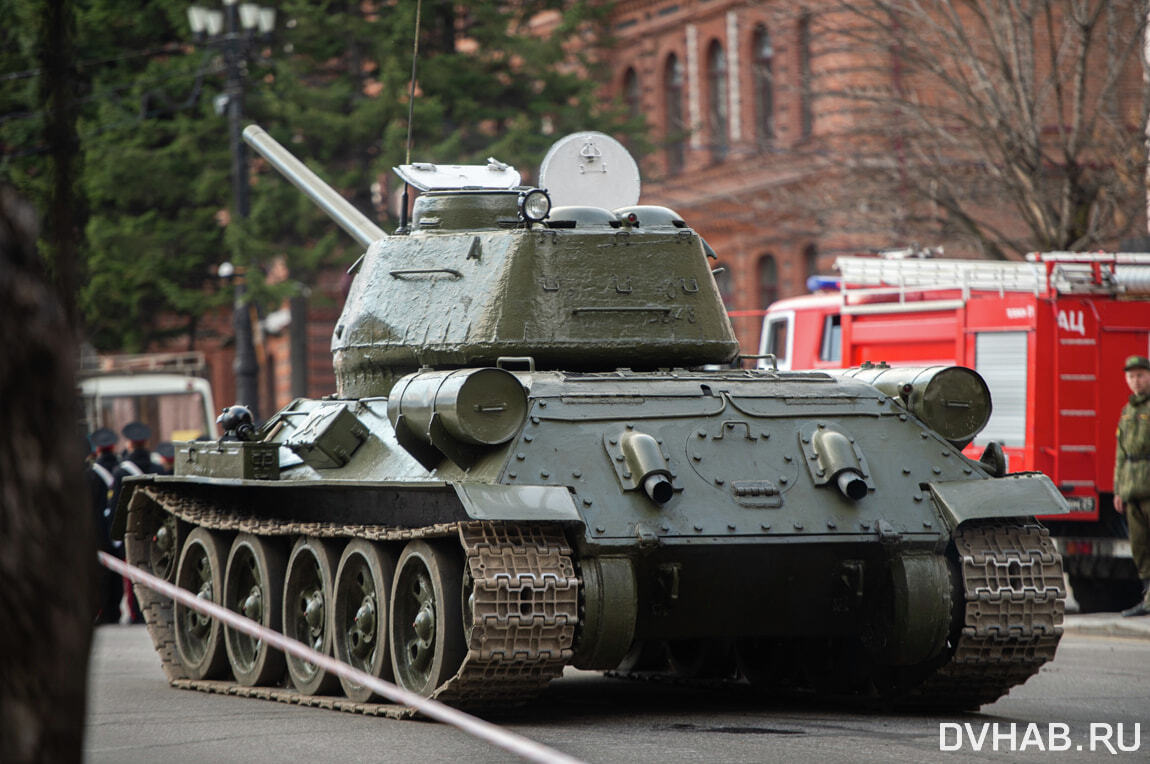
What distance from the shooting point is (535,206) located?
10719mm

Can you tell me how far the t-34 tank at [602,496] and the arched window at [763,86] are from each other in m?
20.5

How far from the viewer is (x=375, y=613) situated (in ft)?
33.0

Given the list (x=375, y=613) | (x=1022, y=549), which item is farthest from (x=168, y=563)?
(x=1022, y=549)

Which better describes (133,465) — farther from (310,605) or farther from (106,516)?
(310,605)

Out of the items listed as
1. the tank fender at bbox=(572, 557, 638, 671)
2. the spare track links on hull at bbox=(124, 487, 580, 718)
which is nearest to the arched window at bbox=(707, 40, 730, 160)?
the spare track links on hull at bbox=(124, 487, 580, 718)

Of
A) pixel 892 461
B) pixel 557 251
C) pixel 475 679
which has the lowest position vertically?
pixel 475 679

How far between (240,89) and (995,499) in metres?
16.3

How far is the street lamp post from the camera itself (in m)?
23.6

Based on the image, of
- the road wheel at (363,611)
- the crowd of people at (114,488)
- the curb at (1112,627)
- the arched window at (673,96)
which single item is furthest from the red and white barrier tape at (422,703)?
the arched window at (673,96)

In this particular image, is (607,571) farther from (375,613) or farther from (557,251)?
(557,251)

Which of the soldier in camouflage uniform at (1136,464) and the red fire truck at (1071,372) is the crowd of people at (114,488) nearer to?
the red fire truck at (1071,372)

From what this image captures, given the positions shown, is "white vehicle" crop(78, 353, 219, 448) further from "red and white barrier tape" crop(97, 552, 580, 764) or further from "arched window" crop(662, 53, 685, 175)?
"red and white barrier tape" crop(97, 552, 580, 764)

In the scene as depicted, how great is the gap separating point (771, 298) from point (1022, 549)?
23772 mm

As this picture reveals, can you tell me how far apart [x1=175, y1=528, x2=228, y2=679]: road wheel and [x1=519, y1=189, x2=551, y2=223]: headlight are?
9.79 feet
